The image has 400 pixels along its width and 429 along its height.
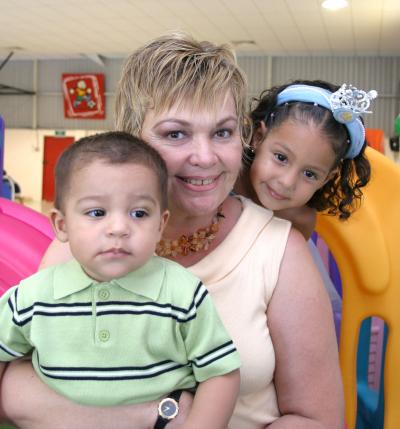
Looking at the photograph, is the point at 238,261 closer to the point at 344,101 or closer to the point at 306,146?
the point at 306,146

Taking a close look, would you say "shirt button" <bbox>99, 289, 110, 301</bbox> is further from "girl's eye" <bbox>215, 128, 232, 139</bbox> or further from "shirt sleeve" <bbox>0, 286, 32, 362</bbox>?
"girl's eye" <bbox>215, 128, 232, 139</bbox>

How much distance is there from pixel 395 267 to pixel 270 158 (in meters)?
0.62

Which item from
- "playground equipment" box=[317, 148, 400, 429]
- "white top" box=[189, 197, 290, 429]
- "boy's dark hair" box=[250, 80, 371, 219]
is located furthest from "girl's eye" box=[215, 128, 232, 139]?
"playground equipment" box=[317, 148, 400, 429]

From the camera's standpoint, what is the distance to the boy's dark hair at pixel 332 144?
1.90 meters

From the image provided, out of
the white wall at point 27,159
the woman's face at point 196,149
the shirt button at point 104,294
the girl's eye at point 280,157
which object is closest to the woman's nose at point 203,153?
the woman's face at point 196,149

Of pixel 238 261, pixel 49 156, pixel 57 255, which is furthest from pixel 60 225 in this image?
pixel 49 156

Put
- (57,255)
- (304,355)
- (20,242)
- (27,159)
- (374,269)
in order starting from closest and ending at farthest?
(304,355), (57,255), (20,242), (374,269), (27,159)

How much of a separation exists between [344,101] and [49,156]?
47.7 ft

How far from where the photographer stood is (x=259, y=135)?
6.64ft

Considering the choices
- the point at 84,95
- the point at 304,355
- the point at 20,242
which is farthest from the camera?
the point at 84,95

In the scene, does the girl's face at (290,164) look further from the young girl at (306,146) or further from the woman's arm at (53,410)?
the woman's arm at (53,410)

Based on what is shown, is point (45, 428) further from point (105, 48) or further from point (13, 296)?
point (105, 48)

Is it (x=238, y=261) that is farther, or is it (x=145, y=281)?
(x=238, y=261)

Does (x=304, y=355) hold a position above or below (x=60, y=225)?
below
